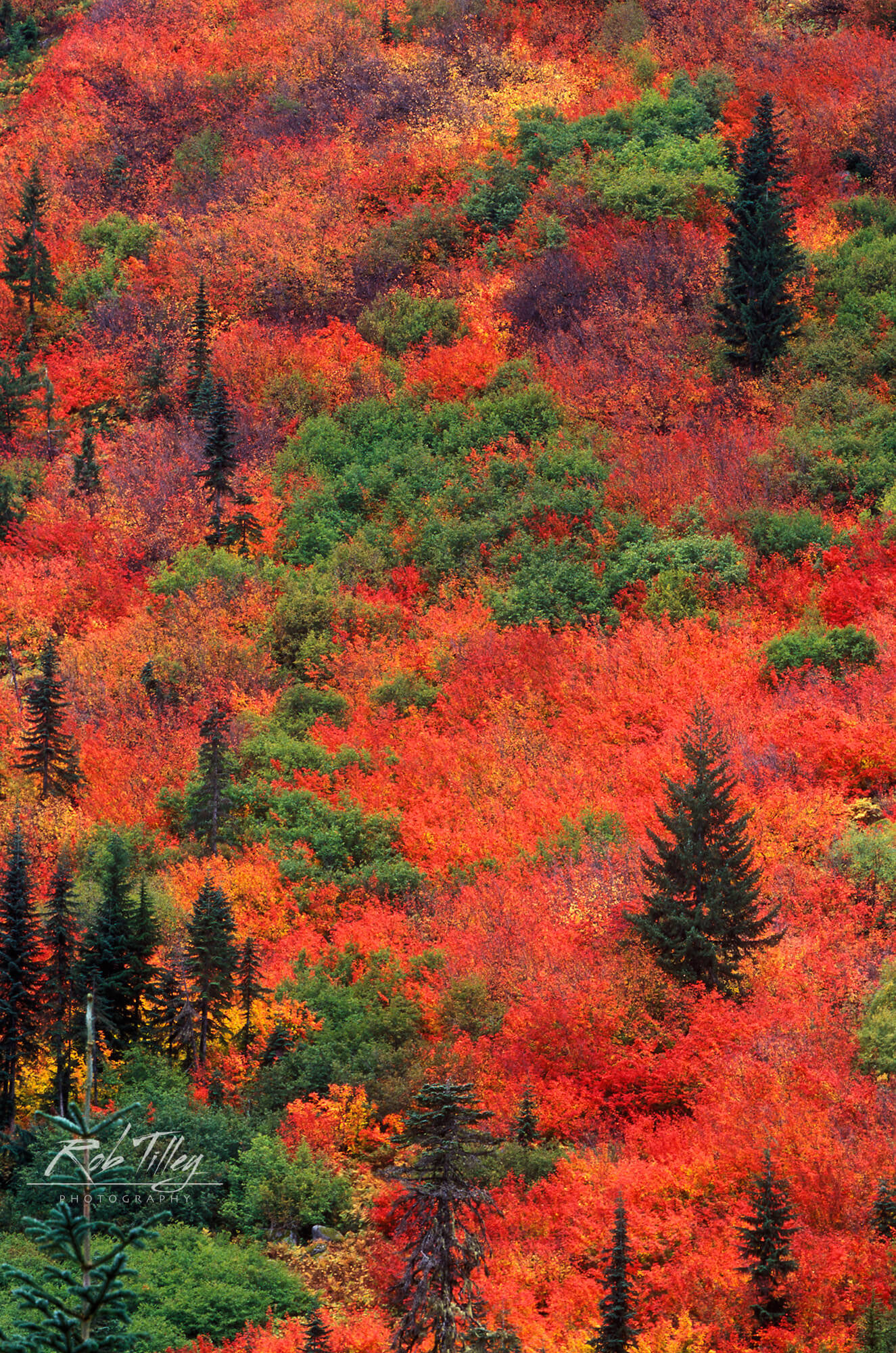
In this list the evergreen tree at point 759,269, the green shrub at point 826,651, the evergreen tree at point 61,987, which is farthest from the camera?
the evergreen tree at point 759,269

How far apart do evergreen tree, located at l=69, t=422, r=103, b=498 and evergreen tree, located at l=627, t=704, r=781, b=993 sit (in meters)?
30.0

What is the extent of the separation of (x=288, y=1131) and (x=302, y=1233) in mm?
2076

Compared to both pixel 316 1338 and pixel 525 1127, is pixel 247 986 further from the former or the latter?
pixel 316 1338

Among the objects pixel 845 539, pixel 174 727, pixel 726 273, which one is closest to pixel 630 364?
pixel 726 273

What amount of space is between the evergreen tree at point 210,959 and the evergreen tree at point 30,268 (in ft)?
119

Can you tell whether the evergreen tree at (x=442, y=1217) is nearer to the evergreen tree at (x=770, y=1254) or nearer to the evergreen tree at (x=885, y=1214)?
the evergreen tree at (x=770, y=1254)

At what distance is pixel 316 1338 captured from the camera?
1719 cm

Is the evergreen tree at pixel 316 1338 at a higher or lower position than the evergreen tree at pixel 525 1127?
lower

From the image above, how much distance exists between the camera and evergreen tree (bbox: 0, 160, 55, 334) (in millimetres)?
57750

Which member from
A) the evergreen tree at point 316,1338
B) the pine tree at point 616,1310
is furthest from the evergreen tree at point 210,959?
the pine tree at point 616,1310

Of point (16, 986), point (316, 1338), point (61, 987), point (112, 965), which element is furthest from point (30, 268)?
point (316, 1338)

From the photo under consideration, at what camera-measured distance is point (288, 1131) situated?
2527cm

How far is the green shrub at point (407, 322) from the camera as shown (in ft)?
165

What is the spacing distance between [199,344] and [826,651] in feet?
94.9
